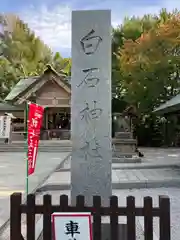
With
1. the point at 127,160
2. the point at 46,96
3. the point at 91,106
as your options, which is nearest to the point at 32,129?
the point at 91,106

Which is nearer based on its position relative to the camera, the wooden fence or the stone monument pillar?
the wooden fence

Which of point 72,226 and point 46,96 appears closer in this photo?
point 72,226

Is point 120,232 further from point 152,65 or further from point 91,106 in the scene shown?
point 152,65

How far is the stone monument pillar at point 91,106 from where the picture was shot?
15.1 feet

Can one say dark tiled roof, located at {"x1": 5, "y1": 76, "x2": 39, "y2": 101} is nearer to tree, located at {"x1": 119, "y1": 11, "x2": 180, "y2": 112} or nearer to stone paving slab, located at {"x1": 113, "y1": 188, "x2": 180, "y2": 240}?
tree, located at {"x1": 119, "y1": 11, "x2": 180, "y2": 112}

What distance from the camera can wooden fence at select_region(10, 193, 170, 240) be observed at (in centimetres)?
290

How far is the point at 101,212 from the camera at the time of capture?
294 centimetres

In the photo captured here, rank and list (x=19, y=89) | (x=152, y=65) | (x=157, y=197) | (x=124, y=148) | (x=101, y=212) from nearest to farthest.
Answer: (x=101, y=212) < (x=157, y=197) < (x=124, y=148) < (x=152, y=65) < (x=19, y=89)

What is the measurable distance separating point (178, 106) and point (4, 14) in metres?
39.8

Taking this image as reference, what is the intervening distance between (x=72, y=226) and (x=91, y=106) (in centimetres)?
229

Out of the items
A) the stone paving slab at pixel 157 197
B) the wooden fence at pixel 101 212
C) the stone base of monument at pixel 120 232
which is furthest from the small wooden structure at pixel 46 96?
the wooden fence at pixel 101 212

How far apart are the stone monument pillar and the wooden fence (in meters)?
1.62

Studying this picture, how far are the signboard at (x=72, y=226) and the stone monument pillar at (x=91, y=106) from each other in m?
1.99

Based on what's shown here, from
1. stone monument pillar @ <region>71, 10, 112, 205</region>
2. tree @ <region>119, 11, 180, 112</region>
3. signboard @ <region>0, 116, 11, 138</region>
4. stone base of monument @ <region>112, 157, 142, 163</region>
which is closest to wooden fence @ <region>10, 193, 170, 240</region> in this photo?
stone monument pillar @ <region>71, 10, 112, 205</region>
